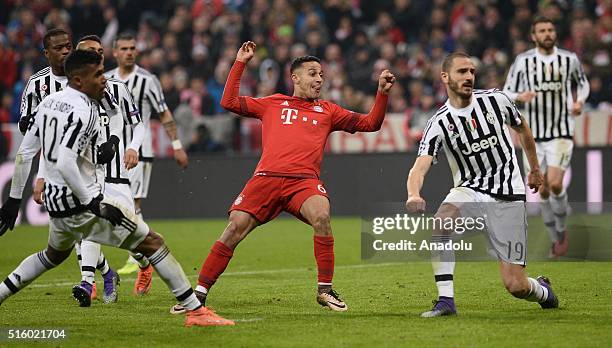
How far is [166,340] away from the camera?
23.6 ft

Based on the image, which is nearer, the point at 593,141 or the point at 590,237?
the point at 590,237

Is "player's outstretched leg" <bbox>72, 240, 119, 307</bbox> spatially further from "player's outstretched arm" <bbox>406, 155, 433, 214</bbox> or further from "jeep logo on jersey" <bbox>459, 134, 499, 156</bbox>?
"jeep logo on jersey" <bbox>459, 134, 499, 156</bbox>

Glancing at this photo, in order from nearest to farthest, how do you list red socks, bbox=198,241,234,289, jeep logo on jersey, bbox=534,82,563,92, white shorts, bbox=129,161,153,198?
red socks, bbox=198,241,234,289 < white shorts, bbox=129,161,153,198 < jeep logo on jersey, bbox=534,82,563,92

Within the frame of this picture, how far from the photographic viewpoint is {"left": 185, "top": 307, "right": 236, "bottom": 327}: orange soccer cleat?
7660mm

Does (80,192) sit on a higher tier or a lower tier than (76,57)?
lower

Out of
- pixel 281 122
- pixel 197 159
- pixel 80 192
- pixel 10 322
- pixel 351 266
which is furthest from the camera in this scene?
pixel 197 159

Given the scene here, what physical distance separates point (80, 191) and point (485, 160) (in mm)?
3072

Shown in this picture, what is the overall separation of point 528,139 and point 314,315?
2.10m

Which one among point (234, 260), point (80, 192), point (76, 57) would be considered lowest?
point (234, 260)

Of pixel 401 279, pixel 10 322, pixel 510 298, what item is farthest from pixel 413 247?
pixel 10 322

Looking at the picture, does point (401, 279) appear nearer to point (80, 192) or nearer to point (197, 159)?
point (80, 192)

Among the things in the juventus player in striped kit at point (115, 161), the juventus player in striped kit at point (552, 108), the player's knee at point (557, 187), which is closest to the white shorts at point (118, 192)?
the juventus player in striped kit at point (115, 161)

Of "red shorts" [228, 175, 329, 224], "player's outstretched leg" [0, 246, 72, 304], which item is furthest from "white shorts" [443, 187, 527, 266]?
"player's outstretched leg" [0, 246, 72, 304]

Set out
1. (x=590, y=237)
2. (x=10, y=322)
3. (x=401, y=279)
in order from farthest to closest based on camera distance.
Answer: (x=590, y=237), (x=401, y=279), (x=10, y=322)
